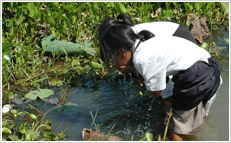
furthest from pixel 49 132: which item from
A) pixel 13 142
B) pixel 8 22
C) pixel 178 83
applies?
pixel 8 22

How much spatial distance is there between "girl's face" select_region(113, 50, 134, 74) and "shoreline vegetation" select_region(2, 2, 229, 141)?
0.56 metres

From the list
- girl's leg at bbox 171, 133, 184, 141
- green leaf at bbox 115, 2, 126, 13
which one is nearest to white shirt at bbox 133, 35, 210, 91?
girl's leg at bbox 171, 133, 184, 141

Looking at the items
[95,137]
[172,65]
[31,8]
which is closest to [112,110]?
[95,137]

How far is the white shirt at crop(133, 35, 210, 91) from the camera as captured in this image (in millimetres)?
2066

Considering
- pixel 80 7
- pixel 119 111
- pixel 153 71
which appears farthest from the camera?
pixel 80 7

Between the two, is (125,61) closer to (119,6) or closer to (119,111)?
(119,111)

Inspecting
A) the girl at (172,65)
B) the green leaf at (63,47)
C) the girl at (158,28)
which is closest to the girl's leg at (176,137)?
the girl at (172,65)

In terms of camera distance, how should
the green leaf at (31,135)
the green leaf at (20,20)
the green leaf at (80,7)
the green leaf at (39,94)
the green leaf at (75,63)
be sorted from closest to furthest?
1. the green leaf at (31,135)
2. the green leaf at (39,94)
3. the green leaf at (75,63)
4. the green leaf at (20,20)
5. the green leaf at (80,7)

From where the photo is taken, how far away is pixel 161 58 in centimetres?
208

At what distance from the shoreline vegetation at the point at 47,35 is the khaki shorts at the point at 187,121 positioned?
79 centimetres

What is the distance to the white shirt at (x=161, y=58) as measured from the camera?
2.07 m

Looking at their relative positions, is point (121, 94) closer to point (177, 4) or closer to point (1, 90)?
point (1, 90)

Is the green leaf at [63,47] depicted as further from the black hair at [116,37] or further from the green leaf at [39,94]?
the black hair at [116,37]

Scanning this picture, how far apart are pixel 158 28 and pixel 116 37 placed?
14.1 inches
